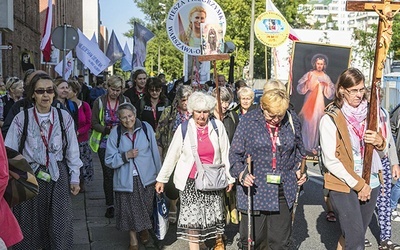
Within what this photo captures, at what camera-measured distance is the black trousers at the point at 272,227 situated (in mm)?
5363

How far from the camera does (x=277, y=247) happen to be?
5398mm

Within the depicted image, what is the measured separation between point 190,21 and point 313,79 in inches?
80.7

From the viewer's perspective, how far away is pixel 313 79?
8578 millimetres

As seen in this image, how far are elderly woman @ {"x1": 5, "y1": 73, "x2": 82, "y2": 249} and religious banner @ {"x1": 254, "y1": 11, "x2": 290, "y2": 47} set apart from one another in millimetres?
8420

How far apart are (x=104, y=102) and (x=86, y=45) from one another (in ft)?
21.6

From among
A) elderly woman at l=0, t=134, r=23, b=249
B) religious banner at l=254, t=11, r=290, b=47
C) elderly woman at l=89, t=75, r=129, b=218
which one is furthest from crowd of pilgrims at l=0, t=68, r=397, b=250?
religious banner at l=254, t=11, r=290, b=47

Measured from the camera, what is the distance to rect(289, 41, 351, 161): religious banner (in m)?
8.45

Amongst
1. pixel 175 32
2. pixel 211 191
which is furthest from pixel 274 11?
pixel 211 191

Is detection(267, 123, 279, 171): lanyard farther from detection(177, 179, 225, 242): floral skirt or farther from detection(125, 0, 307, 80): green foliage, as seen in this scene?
detection(125, 0, 307, 80): green foliage

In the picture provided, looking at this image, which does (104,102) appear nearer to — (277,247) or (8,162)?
(277,247)

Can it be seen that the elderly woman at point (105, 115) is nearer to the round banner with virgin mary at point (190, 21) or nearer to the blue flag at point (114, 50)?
the round banner with virgin mary at point (190, 21)

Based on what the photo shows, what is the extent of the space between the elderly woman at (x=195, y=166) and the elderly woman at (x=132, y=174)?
0.60 metres

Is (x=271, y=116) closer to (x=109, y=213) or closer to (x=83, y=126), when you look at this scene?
(x=109, y=213)

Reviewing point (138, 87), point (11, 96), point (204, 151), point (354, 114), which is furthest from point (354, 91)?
point (11, 96)
